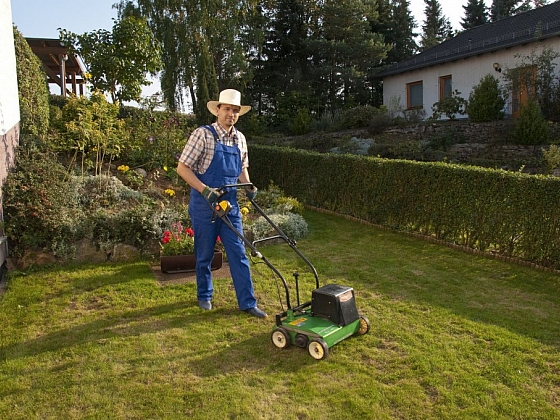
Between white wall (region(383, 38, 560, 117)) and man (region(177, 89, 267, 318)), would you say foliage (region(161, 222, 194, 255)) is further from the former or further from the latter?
white wall (region(383, 38, 560, 117))

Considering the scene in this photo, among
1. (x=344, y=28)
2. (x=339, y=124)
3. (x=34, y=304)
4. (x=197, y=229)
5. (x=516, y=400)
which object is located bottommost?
(x=516, y=400)

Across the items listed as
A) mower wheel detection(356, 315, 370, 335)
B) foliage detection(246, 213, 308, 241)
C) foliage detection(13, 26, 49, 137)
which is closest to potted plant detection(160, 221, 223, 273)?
foliage detection(246, 213, 308, 241)

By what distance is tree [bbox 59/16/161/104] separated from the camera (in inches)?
473

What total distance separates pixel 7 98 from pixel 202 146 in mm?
3307

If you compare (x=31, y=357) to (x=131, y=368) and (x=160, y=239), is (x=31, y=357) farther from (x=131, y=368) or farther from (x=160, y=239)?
(x=160, y=239)

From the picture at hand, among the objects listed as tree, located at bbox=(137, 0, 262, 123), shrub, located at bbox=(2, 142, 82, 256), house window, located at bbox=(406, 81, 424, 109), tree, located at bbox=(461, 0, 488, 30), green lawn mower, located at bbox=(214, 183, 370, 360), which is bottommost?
green lawn mower, located at bbox=(214, 183, 370, 360)

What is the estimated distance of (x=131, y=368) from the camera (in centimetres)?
366

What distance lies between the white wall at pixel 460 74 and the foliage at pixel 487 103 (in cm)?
112

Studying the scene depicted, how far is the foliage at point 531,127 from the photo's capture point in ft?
41.9

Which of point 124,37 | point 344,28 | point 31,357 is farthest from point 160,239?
point 344,28

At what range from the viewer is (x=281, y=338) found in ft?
12.9

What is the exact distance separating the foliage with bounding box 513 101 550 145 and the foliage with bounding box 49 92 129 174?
9.78m

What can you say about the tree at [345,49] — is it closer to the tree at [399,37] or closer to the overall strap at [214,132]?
the tree at [399,37]

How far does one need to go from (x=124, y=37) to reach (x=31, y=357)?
991cm
